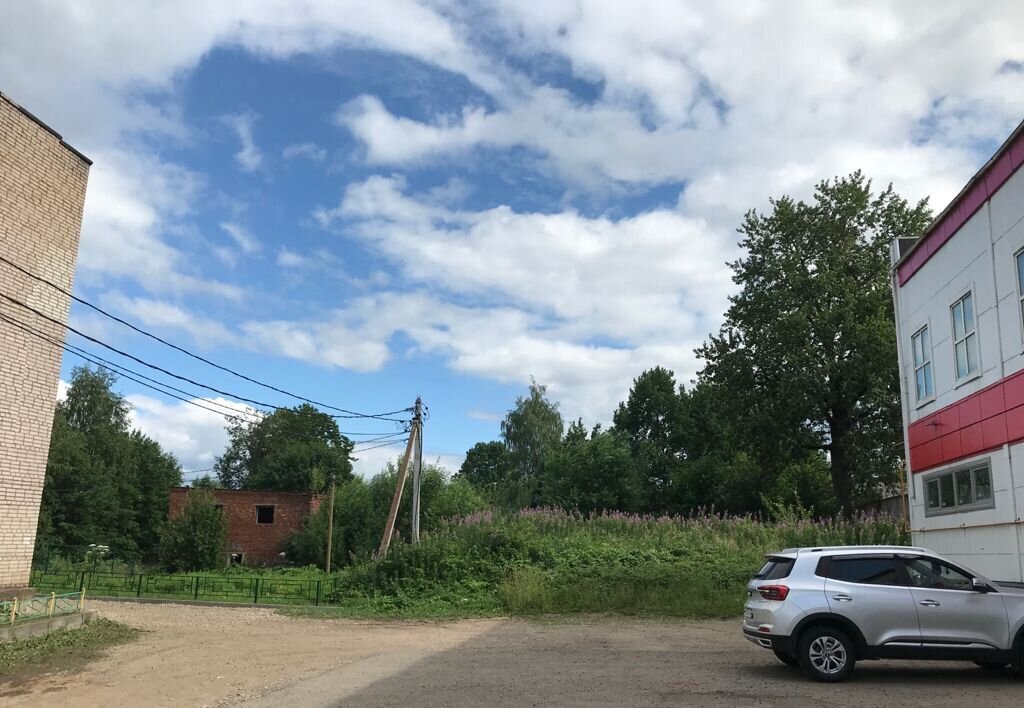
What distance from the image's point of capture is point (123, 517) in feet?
191

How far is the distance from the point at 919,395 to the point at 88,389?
2466 inches

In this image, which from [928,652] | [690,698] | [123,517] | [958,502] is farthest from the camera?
[123,517]

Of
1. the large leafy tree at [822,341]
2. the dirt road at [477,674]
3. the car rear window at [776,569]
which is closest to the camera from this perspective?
the dirt road at [477,674]

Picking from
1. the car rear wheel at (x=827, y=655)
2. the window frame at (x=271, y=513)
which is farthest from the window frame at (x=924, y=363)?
the window frame at (x=271, y=513)

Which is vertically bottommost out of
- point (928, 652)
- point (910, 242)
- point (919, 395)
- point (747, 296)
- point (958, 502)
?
point (928, 652)

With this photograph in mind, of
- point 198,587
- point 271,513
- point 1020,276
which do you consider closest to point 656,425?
point 271,513

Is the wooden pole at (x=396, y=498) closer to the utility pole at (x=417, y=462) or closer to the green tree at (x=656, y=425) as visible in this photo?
the utility pole at (x=417, y=462)

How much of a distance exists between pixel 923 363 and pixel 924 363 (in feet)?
0.21

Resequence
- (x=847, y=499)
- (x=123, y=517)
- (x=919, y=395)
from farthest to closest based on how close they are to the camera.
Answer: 1. (x=123, y=517)
2. (x=847, y=499)
3. (x=919, y=395)

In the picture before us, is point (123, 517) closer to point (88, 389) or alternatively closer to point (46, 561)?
point (88, 389)

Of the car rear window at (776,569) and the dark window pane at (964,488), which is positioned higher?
the dark window pane at (964,488)

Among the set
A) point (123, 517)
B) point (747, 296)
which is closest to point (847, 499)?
point (747, 296)

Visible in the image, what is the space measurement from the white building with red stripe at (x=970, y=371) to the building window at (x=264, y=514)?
3733cm

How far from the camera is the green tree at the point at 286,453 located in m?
74.8
